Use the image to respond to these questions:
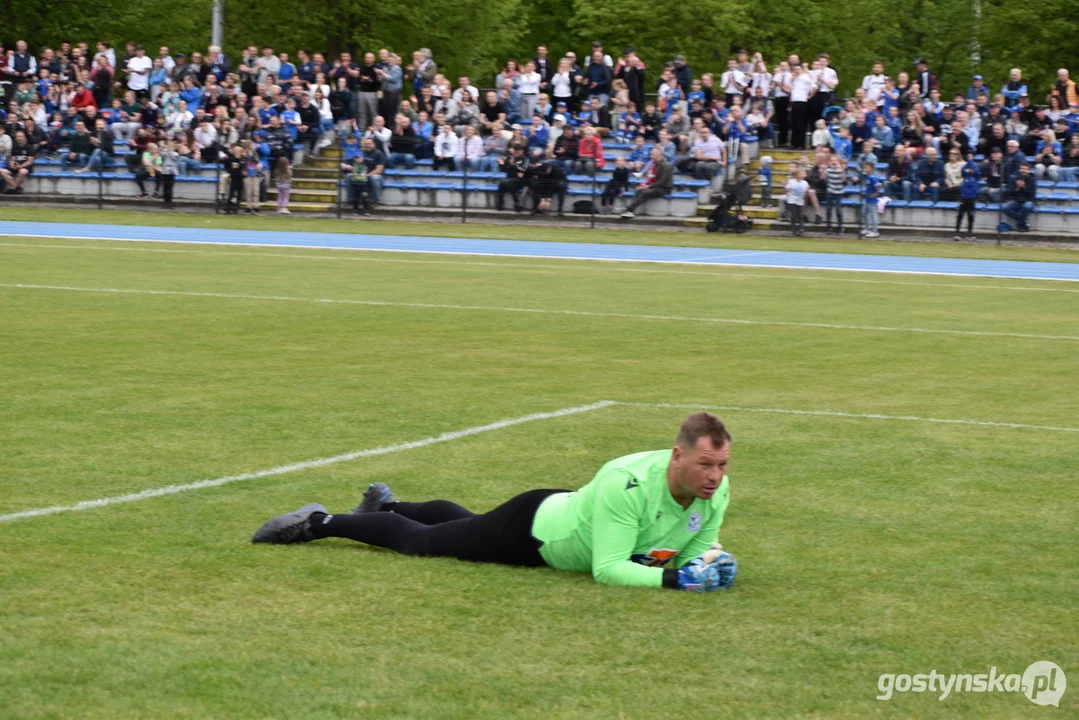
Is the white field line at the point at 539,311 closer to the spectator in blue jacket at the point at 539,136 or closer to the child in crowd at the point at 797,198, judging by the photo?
the child in crowd at the point at 797,198

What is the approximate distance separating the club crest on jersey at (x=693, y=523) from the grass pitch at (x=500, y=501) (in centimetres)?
29

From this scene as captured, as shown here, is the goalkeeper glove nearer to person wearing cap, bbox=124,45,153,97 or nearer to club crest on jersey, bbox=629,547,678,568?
club crest on jersey, bbox=629,547,678,568

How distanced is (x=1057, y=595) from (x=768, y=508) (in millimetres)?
2035

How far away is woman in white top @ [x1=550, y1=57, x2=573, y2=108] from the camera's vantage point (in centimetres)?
4141

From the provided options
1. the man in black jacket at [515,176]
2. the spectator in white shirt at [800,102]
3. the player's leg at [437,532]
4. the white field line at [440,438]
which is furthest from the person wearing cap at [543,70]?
the player's leg at [437,532]

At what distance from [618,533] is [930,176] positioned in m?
30.5

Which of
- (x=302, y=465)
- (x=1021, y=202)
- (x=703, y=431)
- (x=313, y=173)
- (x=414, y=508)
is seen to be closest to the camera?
(x=703, y=431)

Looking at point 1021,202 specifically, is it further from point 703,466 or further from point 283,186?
point 703,466

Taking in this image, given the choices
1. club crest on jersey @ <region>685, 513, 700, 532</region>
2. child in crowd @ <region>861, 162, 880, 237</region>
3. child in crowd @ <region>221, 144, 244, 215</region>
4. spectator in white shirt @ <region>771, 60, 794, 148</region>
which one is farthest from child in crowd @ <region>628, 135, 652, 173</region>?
club crest on jersey @ <region>685, 513, 700, 532</region>

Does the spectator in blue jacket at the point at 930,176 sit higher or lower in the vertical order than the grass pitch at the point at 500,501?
higher

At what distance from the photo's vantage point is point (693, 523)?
21.7ft

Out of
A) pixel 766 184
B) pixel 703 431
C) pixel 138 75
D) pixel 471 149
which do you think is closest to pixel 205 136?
pixel 138 75

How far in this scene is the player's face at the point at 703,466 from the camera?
6223mm

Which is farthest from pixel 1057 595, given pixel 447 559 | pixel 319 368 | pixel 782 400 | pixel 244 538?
pixel 319 368
